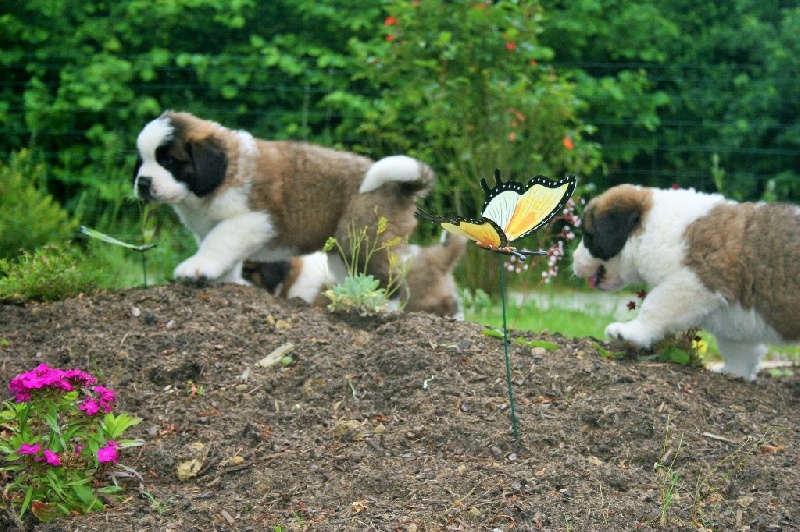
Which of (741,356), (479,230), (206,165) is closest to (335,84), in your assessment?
(206,165)

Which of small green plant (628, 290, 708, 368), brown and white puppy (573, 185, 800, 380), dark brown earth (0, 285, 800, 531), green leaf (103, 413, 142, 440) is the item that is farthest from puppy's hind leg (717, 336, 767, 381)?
green leaf (103, 413, 142, 440)

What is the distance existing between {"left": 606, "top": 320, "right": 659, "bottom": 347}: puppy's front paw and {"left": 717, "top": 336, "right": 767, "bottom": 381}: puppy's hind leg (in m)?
0.60

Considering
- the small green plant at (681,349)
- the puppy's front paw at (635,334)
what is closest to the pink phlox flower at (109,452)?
the puppy's front paw at (635,334)

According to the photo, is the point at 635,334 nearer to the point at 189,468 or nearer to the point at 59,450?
the point at 189,468

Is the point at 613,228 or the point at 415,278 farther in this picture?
the point at 415,278

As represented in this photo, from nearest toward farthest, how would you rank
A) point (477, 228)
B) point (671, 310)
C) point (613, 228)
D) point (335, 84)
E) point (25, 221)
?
point (477, 228), point (671, 310), point (613, 228), point (25, 221), point (335, 84)

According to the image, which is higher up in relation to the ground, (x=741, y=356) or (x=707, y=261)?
(x=707, y=261)

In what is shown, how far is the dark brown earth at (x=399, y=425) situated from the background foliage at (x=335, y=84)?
4.70 metres

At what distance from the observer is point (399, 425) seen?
3850 mm

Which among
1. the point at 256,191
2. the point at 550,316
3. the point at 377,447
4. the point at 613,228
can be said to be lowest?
the point at 550,316

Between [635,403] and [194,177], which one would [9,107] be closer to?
[194,177]

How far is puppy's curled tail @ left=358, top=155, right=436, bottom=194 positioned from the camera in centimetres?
564

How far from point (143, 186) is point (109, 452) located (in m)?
2.63

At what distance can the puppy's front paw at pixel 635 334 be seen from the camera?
16.2ft
